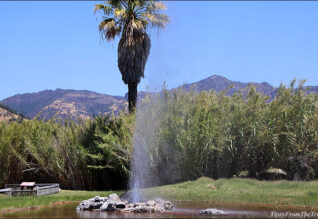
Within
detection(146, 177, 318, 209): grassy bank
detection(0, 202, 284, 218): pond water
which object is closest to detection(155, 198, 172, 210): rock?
detection(0, 202, 284, 218): pond water

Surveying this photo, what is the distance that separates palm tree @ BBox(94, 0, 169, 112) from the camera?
83.9ft

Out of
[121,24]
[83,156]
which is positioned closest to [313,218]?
[83,156]

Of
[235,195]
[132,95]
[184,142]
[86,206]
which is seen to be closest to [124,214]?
[86,206]

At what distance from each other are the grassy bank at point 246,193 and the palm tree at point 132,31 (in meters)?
7.68

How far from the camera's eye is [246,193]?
18094mm

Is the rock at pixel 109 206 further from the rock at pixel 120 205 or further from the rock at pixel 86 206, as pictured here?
the rock at pixel 86 206

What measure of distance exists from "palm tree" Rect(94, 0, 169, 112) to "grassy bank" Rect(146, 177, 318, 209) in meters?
7.68

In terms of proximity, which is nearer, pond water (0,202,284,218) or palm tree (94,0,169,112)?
pond water (0,202,284,218)

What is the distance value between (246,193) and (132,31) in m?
12.2

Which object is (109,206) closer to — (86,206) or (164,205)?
(86,206)

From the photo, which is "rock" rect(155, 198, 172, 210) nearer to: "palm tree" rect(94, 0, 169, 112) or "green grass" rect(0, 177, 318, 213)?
"green grass" rect(0, 177, 318, 213)

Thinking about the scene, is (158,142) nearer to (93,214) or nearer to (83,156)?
(83,156)

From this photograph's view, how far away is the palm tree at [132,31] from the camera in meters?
25.6

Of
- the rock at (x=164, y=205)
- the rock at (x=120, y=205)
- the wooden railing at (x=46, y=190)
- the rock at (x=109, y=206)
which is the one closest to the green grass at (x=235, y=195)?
the wooden railing at (x=46, y=190)
